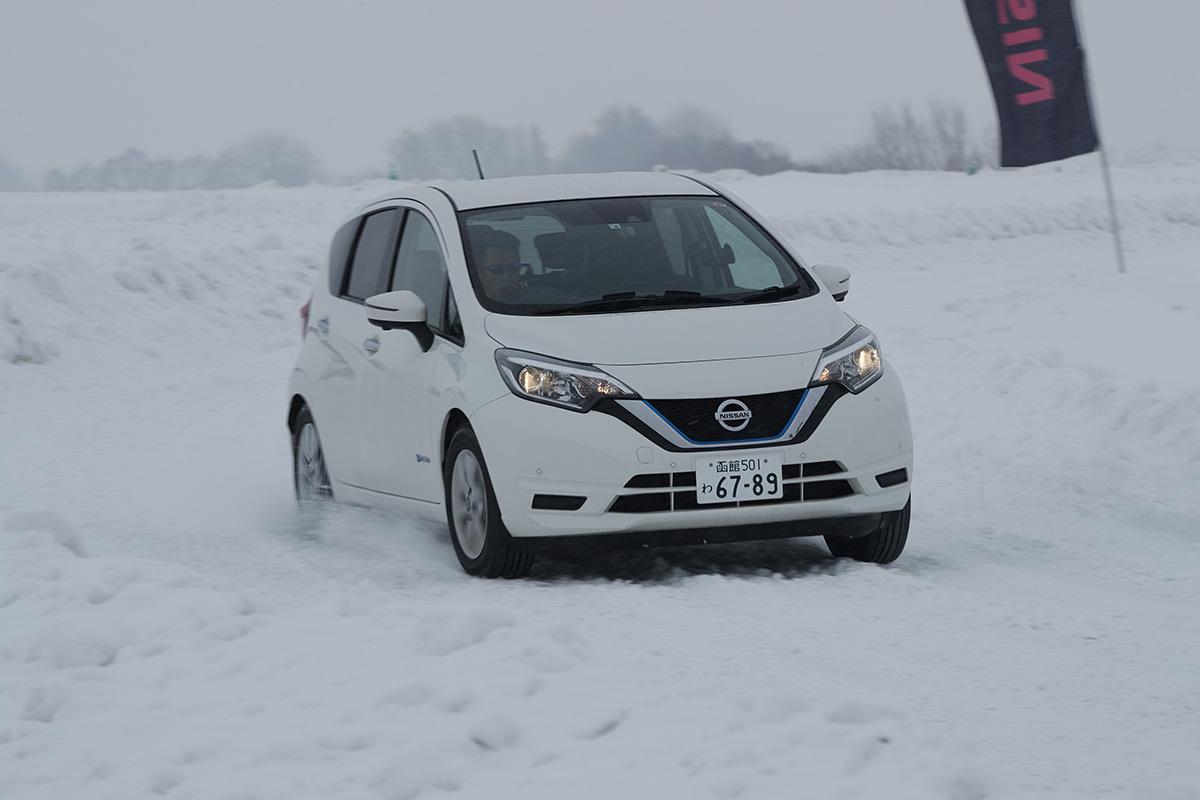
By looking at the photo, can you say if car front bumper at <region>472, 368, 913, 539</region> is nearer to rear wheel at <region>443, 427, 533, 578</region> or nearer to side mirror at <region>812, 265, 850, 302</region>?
rear wheel at <region>443, 427, 533, 578</region>

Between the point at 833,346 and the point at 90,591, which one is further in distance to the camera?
the point at 833,346

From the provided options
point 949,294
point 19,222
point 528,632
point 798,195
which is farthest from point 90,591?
point 798,195

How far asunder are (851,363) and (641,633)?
5.76ft

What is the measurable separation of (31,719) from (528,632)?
1.36 meters

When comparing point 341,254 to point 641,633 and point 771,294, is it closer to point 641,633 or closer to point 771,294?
point 771,294

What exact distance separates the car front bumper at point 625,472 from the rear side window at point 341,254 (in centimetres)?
241

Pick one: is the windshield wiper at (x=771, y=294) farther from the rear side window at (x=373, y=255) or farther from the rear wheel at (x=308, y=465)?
the rear wheel at (x=308, y=465)

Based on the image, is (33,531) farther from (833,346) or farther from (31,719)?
(833,346)

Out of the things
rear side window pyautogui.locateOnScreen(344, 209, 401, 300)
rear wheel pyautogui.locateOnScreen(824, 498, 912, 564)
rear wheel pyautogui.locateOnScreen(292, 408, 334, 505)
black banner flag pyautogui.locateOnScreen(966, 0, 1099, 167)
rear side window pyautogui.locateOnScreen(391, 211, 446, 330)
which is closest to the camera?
rear wheel pyautogui.locateOnScreen(824, 498, 912, 564)

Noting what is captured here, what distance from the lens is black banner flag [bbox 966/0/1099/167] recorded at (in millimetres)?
18078

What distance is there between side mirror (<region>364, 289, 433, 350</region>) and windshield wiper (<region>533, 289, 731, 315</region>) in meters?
0.54

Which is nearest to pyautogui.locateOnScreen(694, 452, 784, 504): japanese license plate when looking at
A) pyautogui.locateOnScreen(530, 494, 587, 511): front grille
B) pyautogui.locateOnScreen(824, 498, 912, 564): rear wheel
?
pyautogui.locateOnScreen(530, 494, 587, 511): front grille

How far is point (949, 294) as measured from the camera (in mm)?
19125

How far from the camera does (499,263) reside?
7.02 meters
